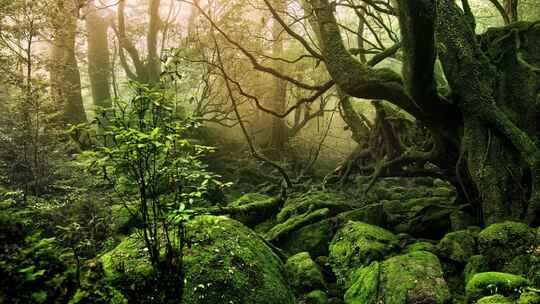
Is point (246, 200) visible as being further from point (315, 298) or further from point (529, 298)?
point (529, 298)

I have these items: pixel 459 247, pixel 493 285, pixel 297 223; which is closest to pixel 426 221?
pixel 459 247

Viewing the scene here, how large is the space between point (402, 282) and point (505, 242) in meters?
1.52

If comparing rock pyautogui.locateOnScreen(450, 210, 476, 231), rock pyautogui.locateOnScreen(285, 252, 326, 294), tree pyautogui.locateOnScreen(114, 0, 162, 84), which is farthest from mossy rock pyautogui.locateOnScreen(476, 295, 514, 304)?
tree pyautogui.locateOnScreen(114, 0, 162, 84)

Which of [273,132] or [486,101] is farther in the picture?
[273,132]

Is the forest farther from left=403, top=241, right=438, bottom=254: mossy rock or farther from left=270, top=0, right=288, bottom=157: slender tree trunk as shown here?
left=270, top=0, right=288, bottom=157: slender tree trunk

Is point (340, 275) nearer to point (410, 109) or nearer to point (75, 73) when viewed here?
point (410, 109)

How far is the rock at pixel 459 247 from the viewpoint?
5.38m

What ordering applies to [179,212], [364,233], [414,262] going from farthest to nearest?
[364,233]
[414,262]
[179,212]

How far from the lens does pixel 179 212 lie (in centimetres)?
299

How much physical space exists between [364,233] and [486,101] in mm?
2956

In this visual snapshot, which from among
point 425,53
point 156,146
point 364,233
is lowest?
point 364,233

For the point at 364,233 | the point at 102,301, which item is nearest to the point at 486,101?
the point at 364,233

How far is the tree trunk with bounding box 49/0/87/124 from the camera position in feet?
33.4

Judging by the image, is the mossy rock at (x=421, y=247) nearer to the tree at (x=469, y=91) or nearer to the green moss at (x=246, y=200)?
the tree at (x=469, y=91)
